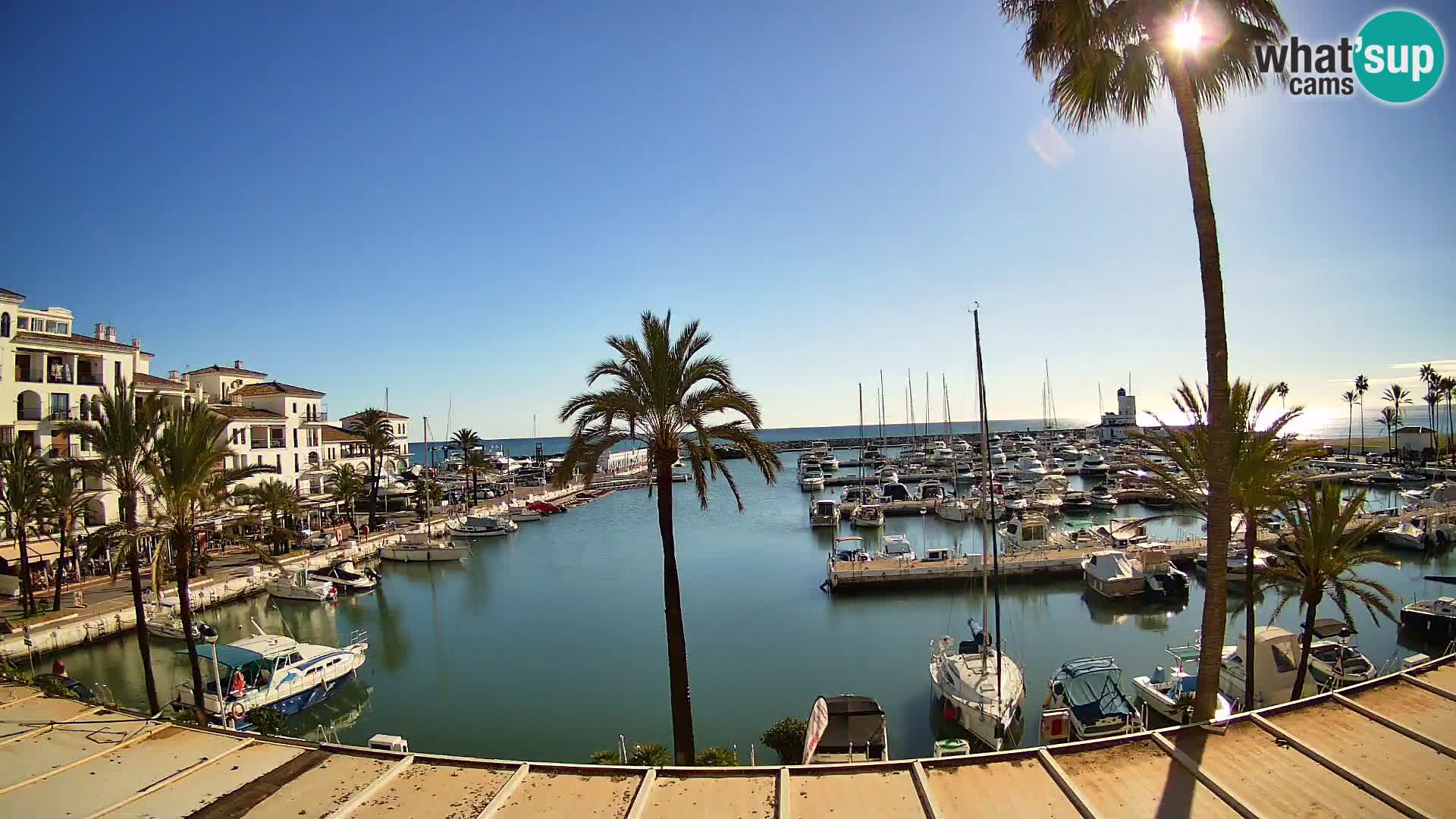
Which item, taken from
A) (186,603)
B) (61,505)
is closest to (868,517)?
(186,603)

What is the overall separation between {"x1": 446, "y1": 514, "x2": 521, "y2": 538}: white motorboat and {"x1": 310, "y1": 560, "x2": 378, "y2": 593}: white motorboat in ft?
53.4

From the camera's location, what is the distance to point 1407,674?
33.7 feet

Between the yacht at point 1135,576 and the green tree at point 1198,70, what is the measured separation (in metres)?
27.3

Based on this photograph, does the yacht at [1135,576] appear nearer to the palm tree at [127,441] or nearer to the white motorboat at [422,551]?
the palm tree at [127,441]

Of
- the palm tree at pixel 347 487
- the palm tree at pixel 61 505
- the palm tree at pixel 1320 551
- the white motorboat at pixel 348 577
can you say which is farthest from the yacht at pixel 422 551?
the palm tree at pixel 1320 551

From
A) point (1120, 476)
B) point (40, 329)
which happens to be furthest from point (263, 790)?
point (1120, 476)

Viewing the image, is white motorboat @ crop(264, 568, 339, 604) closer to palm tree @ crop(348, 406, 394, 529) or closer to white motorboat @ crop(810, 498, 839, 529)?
palm tree @ crop(348, 406, 394, 529)

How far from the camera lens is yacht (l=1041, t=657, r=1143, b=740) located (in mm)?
17266

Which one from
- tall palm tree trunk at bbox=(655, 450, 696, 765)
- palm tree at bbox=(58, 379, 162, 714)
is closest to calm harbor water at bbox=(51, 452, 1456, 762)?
tall palm tree trunk at bbox=(655, 450, 696, 765)

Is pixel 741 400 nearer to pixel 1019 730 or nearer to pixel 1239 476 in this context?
pixel 1239 476

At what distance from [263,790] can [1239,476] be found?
689 inches

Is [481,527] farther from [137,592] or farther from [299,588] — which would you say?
[137,592]

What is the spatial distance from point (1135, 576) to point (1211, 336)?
29470mm

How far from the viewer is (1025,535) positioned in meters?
44.0
